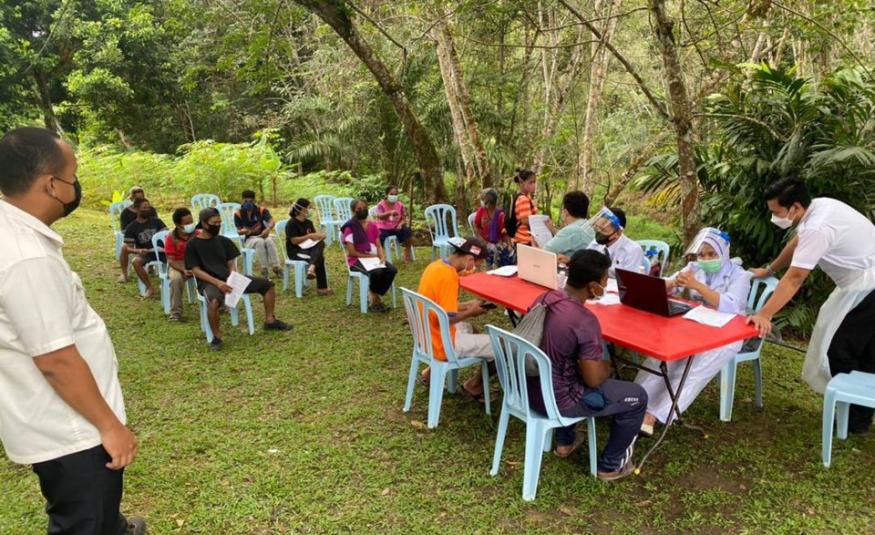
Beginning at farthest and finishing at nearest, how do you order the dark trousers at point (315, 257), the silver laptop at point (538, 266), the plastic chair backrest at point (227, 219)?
the plastic chair backrest at point (227, 219), the dark trousers at point (315, 257), the silver laptop at point (538, 266)

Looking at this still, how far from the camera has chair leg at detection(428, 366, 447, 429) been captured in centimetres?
371

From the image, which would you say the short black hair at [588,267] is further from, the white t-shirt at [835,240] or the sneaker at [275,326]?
the sneaker at [275,326]

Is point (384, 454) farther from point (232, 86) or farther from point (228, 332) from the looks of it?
point (232, 86)

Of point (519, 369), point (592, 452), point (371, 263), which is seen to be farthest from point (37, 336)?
point (371, 263)

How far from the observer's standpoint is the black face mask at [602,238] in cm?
449

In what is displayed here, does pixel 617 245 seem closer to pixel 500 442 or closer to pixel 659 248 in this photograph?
pixel 659 248

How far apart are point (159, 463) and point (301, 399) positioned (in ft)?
3.59

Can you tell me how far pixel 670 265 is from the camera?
6473mm

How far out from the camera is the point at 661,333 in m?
3.14

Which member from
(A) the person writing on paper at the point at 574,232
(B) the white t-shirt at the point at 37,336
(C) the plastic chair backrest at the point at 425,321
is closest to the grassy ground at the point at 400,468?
(C) the plastic chair backrest at the point at 425,321

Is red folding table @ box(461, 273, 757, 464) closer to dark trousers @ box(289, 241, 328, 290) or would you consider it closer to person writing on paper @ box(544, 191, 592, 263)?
person writing on paper @ box(544, 191, 592, 263)

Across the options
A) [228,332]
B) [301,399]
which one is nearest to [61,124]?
[228,332]

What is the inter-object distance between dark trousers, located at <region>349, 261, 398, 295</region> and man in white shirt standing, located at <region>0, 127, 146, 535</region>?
4411 mm

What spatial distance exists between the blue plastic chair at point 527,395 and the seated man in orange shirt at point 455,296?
0.61 metres
